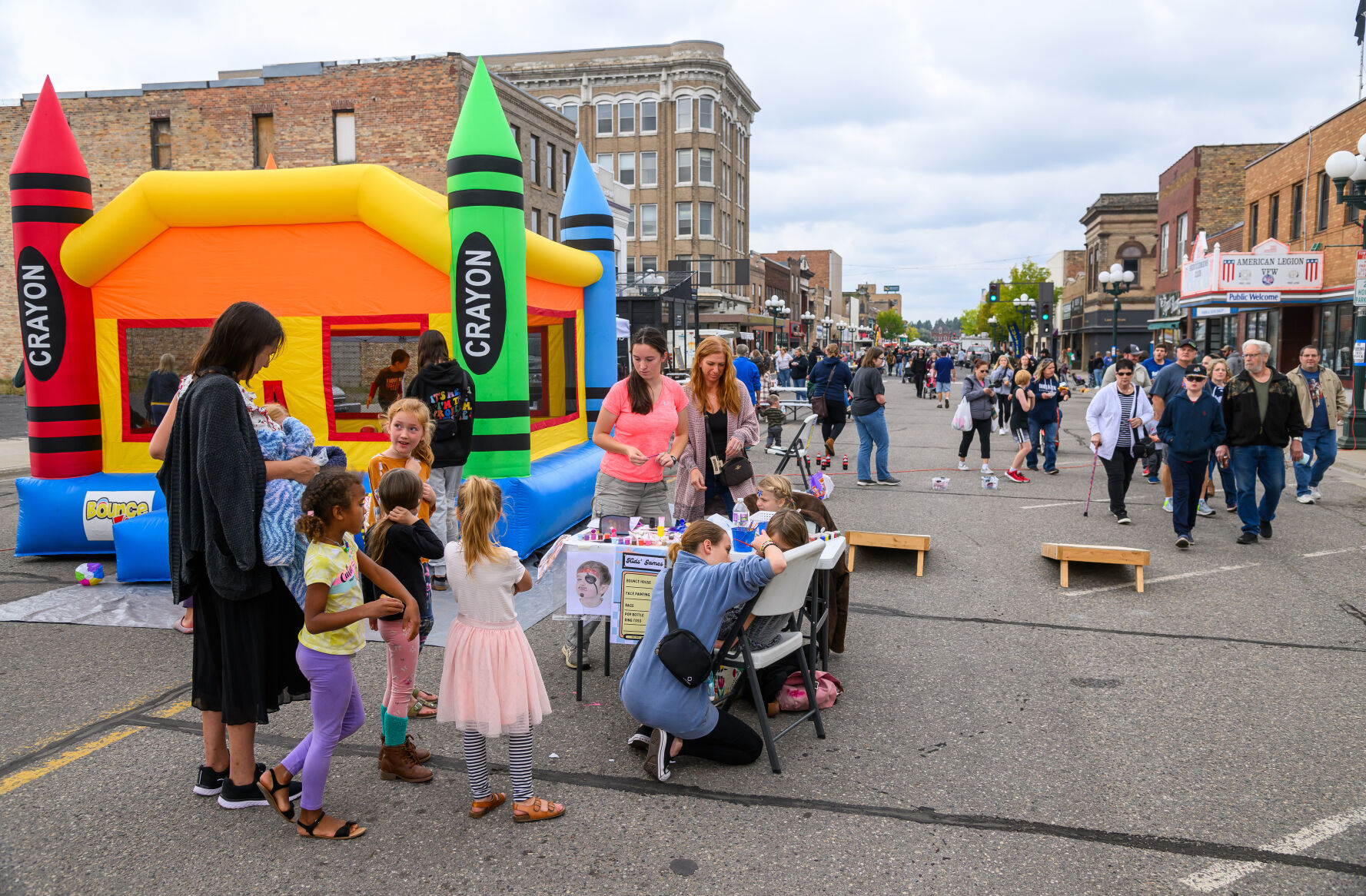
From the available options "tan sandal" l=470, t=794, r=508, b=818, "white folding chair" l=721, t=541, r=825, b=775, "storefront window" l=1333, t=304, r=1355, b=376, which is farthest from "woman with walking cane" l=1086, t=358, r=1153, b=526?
"storefront window" l=1333, t=304, r=1355, b=376

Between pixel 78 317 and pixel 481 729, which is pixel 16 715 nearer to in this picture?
pixel 481 729

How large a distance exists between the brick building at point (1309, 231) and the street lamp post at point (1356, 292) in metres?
4.88

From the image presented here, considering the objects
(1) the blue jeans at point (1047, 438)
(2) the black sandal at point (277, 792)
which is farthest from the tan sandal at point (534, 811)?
(1) the blue jeans at point (1047, 438)

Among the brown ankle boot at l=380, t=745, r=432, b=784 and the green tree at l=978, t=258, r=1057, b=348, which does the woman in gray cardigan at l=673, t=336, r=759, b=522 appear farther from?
the green tree at l=978, t=258, r=1057, b=348

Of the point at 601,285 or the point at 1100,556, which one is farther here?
the point at 601,285

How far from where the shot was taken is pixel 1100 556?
7352 mm

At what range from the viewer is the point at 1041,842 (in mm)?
3568

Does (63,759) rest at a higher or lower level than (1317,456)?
lower

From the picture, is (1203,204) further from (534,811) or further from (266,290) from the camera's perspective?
(534,811)

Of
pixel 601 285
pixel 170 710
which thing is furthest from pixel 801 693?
pixel 601 285

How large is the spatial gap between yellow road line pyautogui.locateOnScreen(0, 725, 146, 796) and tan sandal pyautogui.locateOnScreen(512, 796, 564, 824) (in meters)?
2.13

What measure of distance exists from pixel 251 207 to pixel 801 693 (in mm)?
6104

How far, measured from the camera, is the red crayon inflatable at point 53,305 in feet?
25.4

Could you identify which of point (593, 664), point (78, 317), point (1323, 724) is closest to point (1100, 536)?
point (1323, 724)
